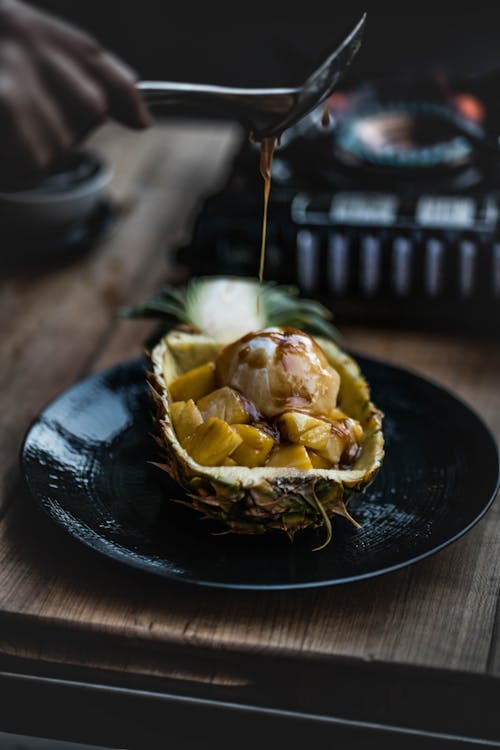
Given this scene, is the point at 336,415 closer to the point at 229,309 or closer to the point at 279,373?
the point at 279,373

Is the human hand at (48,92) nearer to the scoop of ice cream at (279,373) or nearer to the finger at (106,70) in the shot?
the finger at (106,70)

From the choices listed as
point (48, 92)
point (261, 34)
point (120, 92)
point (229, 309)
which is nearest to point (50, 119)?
point (48, 92)

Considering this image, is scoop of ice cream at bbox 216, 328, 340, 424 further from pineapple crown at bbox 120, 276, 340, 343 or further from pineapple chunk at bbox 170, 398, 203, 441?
pineapple crown at bbox 120, 276, 340, 343

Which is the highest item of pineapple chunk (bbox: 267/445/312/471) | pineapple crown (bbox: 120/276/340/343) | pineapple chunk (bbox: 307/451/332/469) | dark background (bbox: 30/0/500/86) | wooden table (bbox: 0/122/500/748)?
pineapple chunk (bbox: 267/445/312/471)

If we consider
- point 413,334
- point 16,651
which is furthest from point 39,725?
point 413,334

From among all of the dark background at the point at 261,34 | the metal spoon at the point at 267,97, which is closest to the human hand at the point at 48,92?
the metal spoon at the point at 267,97

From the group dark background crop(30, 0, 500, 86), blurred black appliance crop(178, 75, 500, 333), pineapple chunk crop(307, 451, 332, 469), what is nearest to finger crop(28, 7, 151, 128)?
blurred black appliance crop(178, 75, 500, 333)
